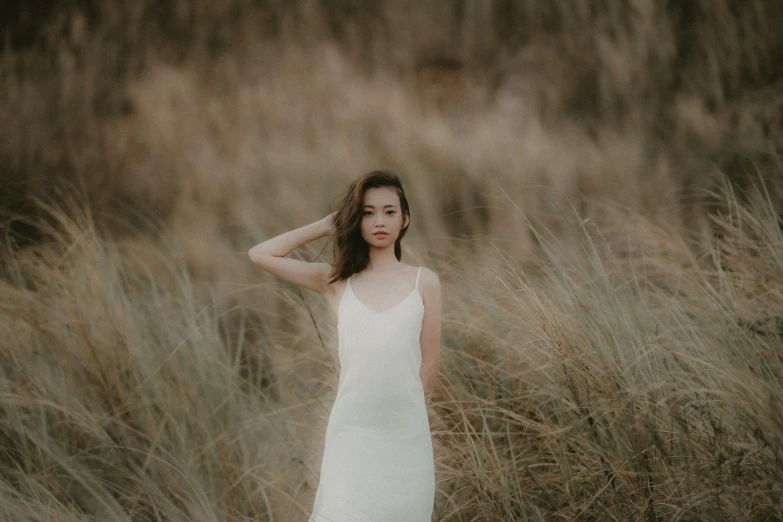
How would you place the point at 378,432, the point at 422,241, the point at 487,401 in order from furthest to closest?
the point at 422,241 < the point at 487,401 < the point at 378,432

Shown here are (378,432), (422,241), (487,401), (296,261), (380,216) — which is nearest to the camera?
(378,432)

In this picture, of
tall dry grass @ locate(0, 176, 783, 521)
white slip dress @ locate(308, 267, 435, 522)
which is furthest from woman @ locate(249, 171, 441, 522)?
tall dry grass @ locate(0, 176, 783, 521)

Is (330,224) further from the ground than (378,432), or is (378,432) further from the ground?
(330,224)

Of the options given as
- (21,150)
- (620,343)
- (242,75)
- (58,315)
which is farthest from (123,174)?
(620,343)

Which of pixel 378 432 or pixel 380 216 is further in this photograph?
pixel 380 216

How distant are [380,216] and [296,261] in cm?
24

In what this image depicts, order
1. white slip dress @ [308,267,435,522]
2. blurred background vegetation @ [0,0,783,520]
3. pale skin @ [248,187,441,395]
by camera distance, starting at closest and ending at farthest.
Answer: white slip dress @ [308,267,435,522]
pale skin @ [248,187,441,395]
blurred background vegetation @ [0,0,783,520]

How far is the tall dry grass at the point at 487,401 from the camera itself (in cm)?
178

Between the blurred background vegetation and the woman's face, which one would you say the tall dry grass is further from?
the woman's face

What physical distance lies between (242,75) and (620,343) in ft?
18.8

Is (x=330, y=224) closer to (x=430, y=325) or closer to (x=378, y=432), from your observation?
(x=430, y=325)

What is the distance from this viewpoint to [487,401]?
2.03 metres

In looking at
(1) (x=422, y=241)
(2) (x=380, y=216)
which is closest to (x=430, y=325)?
(2) (x=380, y=216)

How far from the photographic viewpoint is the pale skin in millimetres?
1554
